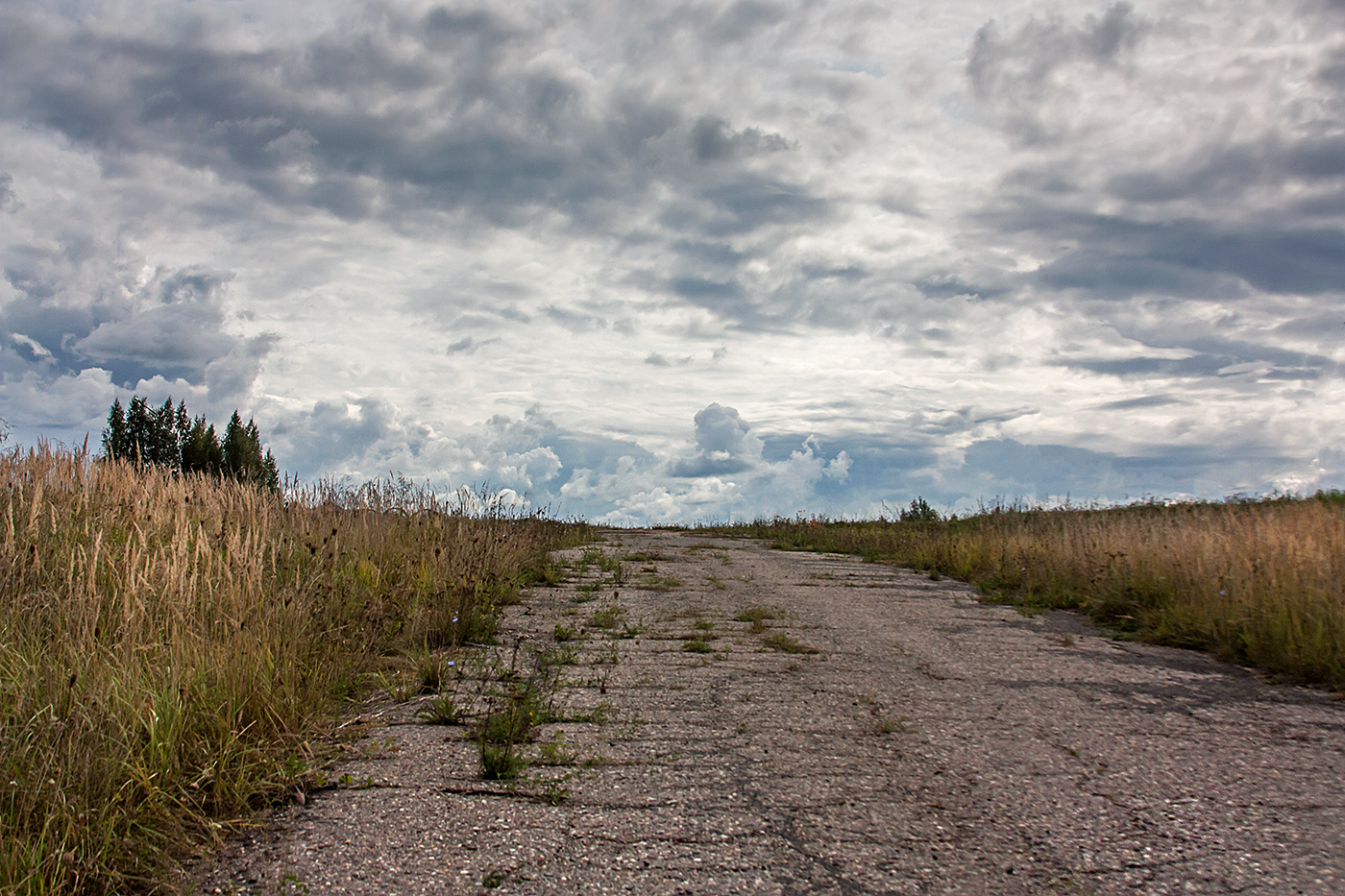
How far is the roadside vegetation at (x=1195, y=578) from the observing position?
5914mm

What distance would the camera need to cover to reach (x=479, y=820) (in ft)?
9.25

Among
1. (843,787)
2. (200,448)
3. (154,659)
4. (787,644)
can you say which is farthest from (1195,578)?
(200,448)

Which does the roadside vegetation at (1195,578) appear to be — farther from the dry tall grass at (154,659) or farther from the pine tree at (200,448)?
the pine tree at (200,448)

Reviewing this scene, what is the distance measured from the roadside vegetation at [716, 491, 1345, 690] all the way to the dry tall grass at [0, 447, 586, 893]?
6122 mm

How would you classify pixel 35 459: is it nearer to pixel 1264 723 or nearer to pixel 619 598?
pixel 619 598

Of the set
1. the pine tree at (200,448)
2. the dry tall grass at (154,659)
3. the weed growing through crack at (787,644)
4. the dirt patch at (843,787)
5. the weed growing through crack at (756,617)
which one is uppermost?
the pine tree at (200,448)

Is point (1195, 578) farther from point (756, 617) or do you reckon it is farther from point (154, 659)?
point (154, 659)

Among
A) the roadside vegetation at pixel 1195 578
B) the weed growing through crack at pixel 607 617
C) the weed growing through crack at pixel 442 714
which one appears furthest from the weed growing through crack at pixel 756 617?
the weed growing through crack at pixel 442 714

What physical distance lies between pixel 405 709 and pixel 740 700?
1887 mm

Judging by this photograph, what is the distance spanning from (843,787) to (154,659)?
3.09m

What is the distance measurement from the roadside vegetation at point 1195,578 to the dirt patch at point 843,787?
60cm

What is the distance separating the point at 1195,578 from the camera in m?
7.64

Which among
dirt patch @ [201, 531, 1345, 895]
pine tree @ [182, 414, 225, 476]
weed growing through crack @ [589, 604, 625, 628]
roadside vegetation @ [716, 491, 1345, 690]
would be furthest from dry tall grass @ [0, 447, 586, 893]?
pine tree @ [182, 414, 225, 476]

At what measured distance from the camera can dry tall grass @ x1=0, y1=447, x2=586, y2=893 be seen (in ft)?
8.09
